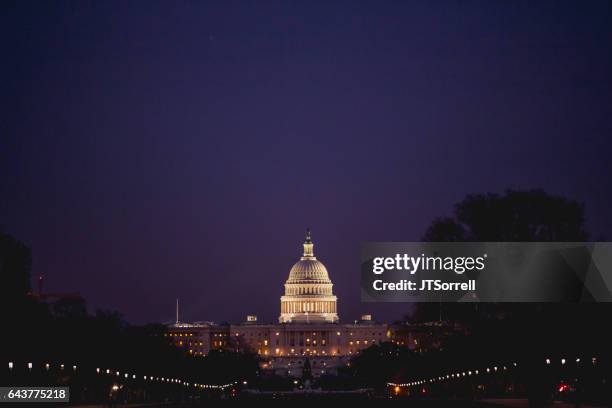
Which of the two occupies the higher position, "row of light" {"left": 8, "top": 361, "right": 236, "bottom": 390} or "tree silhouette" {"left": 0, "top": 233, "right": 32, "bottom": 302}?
"tree silhouette" {"left": 0, "top": 233, "right": 32, "bottom": 302}

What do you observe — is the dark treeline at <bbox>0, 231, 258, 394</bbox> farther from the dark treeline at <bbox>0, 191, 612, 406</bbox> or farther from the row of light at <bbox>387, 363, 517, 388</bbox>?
the row of light at <bbox>387, 363, 517, 388</bbox>

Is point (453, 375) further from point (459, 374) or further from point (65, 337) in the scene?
point (65, 337)

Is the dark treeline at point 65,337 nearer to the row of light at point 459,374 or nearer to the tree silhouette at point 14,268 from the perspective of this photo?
the tree silhouette at point 14,268

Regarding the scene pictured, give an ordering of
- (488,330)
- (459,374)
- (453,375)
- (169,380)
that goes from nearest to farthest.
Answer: (488,330), (459,374), (453,375), (169,380)

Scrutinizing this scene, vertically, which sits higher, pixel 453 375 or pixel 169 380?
pixel 169 380

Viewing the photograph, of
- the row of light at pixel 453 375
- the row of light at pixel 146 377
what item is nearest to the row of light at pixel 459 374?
the row of light at pixel 453 375

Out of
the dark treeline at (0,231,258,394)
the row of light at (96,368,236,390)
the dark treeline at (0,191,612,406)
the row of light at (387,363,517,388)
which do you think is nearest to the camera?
the dark treeline at (0,191,612,406)

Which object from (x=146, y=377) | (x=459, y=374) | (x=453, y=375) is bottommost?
(x=459, y=374)

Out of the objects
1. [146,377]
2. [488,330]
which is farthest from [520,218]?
[146,377]

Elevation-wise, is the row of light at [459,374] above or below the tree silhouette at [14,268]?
below

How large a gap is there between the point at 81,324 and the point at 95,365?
1636 centimetres

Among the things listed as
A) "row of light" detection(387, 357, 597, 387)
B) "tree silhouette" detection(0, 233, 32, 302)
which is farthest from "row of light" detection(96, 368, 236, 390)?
"row of light" detection(387, 357, 597, 387)

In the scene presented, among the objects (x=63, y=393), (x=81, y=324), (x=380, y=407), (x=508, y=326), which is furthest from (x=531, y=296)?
(x=81, y=324)

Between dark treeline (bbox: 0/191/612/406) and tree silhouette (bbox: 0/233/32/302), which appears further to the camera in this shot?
tree silhouette (bbox: 0/233/32/302)
